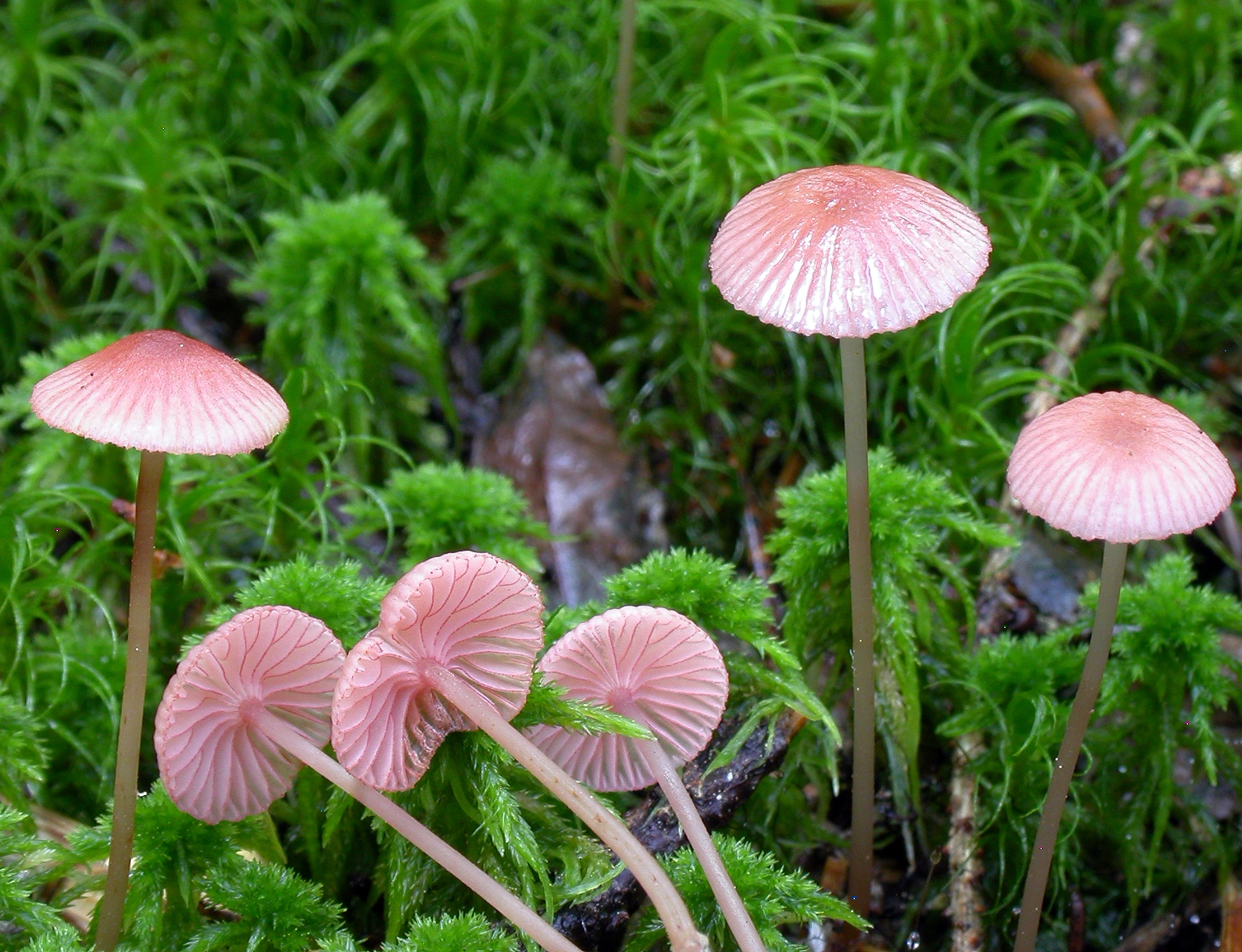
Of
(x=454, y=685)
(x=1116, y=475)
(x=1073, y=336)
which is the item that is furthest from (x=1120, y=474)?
(x=1073, y=336)

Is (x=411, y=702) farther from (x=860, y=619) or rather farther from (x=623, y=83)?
(x=623, y=83)

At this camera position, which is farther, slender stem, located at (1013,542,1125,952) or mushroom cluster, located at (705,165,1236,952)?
slender stem, located at (1013,542,1125,952)

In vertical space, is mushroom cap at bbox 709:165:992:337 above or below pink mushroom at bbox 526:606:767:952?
above

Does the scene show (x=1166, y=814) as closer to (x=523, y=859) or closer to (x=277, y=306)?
(x=523, y=859)

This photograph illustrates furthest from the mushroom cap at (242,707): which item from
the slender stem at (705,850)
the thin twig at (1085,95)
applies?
the thin twig at (1085,95)

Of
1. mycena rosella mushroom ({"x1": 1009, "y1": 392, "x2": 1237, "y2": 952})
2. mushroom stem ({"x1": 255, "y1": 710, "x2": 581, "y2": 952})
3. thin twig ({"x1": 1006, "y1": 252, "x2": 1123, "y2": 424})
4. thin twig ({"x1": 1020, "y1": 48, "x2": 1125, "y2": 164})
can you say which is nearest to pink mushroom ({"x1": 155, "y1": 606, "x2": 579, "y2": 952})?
mushroom stem ({"x1": 255, "y1": 710, "x2": 581, "y2": 952})

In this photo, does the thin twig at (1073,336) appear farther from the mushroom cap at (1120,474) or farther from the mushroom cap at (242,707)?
the mushroom cap at (242,707)

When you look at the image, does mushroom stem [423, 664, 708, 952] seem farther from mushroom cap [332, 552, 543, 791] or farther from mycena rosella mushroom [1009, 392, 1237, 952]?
mycena rosella mushroom [1009, 392, 1237, 952]
